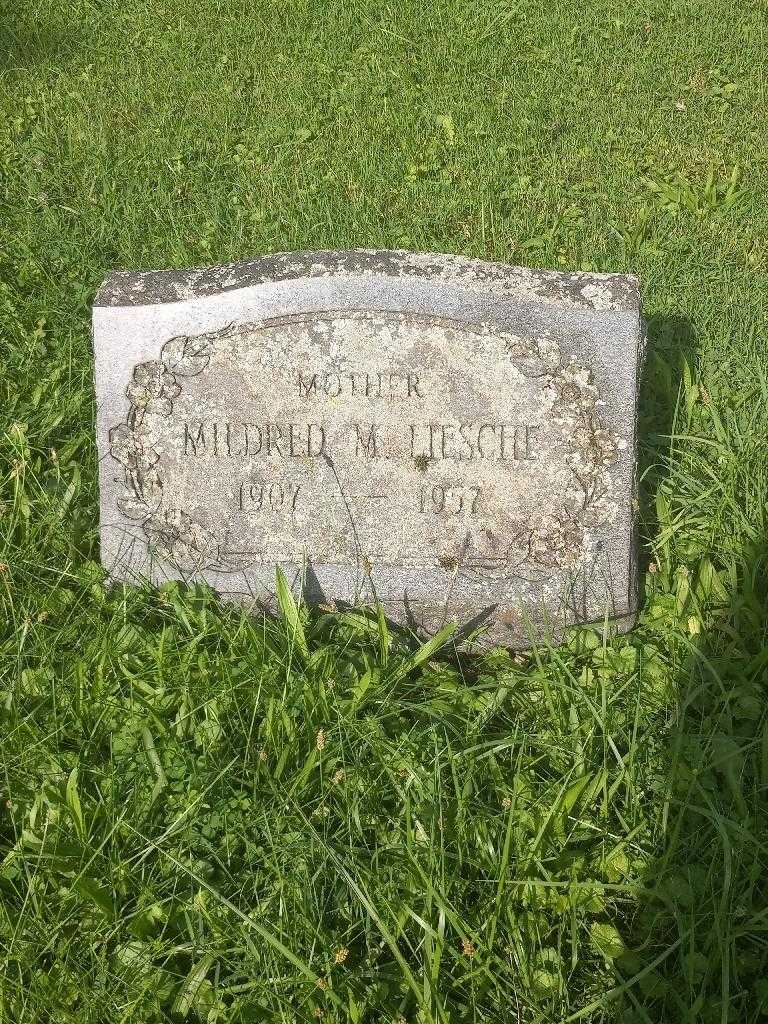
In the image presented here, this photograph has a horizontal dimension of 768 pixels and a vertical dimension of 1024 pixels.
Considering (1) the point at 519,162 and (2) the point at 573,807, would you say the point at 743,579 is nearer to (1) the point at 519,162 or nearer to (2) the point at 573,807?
(2) the point at 573,807

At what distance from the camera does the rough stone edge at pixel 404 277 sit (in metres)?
2.63

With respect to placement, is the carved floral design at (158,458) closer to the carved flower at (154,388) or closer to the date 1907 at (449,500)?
the carved flower at (154,388)

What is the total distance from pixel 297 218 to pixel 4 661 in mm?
2747

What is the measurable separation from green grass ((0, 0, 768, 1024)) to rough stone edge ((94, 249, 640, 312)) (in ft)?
2.58

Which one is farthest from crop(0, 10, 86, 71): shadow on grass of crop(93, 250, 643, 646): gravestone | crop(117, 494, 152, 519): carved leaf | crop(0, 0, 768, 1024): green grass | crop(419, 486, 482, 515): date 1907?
crop(419, 486, 482, 515): date 1907

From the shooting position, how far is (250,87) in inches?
227

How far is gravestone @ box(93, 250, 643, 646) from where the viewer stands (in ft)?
8.73

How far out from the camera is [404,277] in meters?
2.64

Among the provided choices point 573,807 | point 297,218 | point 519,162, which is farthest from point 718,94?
point 573,807

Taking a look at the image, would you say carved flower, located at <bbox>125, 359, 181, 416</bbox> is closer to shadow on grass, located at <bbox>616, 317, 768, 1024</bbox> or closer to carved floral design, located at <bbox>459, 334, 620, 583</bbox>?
carved floral design, located at <bbox>459, 334, 620, 583</bbox>

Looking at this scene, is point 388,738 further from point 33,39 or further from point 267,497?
point 33,39

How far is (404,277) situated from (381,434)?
17.7 inches

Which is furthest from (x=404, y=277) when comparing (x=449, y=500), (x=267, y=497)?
(x=267, y=497)

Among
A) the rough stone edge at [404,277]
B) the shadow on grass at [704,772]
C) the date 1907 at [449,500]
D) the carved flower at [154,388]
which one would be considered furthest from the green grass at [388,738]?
the rough stone edge at [404,277]
